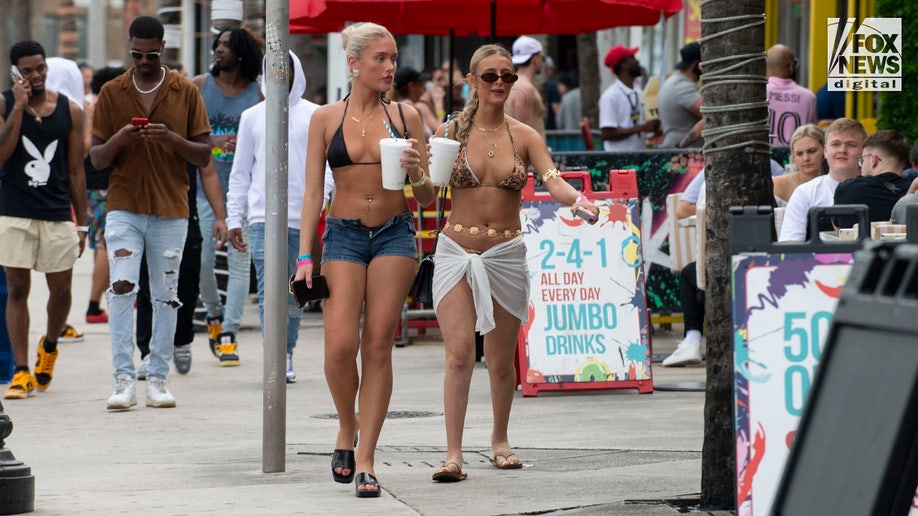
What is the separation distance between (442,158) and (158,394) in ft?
11.3

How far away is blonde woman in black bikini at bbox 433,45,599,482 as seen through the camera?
6746mm

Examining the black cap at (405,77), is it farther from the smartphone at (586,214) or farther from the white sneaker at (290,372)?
the smartphone at (586,214)

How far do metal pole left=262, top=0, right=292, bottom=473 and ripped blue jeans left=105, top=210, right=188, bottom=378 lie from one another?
220 centimetres

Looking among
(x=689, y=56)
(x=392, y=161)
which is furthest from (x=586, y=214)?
(x=689, y=56)

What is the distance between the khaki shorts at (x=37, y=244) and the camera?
31.1ft

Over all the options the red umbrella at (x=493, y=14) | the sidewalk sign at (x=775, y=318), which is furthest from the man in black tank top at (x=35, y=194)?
the sidewalk sign at (x=775, y=318)

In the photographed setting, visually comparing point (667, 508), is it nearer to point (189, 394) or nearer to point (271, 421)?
point (271, 421)

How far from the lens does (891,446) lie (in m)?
2.86

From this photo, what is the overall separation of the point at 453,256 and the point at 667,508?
1604 millimetres

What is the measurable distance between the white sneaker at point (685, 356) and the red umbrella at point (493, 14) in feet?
8.51

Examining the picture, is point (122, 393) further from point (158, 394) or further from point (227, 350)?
point (227, 350)

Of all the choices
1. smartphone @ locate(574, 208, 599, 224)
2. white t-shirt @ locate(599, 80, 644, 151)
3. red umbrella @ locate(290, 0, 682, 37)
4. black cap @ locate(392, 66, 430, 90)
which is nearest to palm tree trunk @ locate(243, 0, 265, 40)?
black cap @ locate(392, 66, 430, 90)

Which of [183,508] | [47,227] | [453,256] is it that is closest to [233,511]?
[183,508]

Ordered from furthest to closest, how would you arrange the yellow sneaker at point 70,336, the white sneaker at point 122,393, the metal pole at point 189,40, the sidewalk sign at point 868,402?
1. the metal pole at point 189,40
2. the yellow sneaker at point 70,336
3. the white sneaker at point 122,393
4. the sidewalk sign at point 868,402
